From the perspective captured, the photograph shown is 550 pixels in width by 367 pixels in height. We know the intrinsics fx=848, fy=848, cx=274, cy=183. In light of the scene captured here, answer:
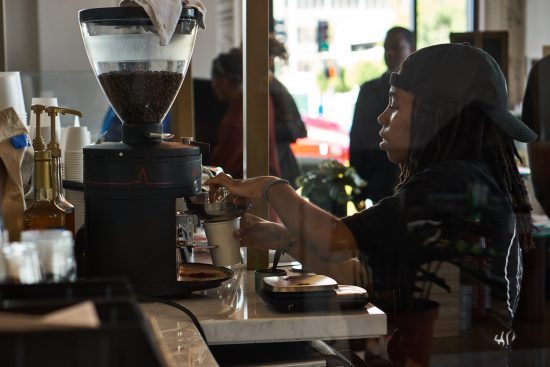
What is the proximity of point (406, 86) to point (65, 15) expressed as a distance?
2.38 meters

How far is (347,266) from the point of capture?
1916 millimetres

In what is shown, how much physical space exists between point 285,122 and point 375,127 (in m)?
1.43

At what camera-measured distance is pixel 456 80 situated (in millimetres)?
1938

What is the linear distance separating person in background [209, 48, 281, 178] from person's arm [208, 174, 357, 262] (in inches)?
36.2

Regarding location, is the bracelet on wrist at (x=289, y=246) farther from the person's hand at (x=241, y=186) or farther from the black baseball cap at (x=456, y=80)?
the black baseball cap at (x=456, y=80)

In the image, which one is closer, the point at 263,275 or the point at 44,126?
the point at 263,275

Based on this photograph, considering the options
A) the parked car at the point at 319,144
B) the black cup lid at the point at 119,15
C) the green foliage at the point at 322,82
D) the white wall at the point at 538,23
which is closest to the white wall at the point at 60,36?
the parked car at the point at 319,144

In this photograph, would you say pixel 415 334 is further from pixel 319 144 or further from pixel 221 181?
pixel 319 144

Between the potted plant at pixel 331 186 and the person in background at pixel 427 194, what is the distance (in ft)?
0.99

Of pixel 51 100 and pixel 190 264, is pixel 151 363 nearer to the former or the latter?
pixel 190 264

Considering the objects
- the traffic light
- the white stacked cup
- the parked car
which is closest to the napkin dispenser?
the white stacked cup

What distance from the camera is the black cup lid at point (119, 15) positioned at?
65.7 inches

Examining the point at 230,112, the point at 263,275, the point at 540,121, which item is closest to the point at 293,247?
the point at 263,275

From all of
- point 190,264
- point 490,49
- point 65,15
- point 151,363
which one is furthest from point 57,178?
point 65,15
